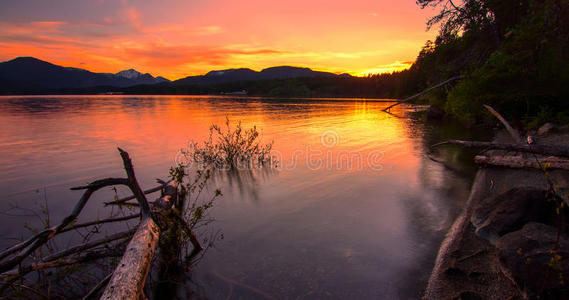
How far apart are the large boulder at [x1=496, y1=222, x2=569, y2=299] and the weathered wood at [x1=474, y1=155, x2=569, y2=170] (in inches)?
232

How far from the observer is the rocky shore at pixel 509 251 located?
135 inches

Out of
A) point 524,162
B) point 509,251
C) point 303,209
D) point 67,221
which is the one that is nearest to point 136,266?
point 67,221

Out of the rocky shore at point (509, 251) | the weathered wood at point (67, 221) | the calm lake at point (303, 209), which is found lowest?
the calm lake at point (303, 209)

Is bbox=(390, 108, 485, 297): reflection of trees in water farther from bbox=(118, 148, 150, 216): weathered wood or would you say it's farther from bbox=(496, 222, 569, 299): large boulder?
bbox=(118, 148, 150, 216): weathered wood

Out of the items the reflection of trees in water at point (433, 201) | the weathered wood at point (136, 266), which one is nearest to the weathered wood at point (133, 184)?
the weathered wood at point (136, 266)

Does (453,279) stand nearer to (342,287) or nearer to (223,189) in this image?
(342,287)

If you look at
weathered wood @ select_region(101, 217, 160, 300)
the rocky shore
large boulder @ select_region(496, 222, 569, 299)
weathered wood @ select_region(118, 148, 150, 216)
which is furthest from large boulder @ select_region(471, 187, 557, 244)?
weathered wood @ select_region(118, 148, 150, 216)

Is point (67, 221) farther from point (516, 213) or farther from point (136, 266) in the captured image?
point (516, 213)

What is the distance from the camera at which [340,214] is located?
803 centimetres

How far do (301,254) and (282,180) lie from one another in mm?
5430

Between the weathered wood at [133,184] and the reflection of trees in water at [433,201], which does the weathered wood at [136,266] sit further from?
the reflection of trees in water at [433,201]

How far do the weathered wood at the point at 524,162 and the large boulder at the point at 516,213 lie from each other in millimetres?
4353

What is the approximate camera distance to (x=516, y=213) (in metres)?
5.15

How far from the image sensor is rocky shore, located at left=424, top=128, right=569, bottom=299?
3418mm
